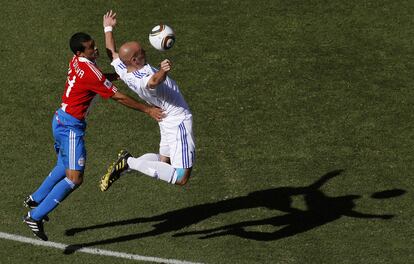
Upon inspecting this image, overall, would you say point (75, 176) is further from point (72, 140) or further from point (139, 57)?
point (139, 57)

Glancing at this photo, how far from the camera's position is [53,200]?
15.6 meters

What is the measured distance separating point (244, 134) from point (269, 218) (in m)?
2.81

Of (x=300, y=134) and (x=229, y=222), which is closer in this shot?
(x=229, y=222)

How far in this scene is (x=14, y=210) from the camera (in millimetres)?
16734

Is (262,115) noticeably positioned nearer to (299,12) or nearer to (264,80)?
(264,80)

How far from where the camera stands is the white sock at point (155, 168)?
51.3 feet

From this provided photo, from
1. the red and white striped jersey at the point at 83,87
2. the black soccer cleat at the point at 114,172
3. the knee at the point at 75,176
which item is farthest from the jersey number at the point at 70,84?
the black soccer cleat at the point at 114,172

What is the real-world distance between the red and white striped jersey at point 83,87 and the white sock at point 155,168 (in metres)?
1.10

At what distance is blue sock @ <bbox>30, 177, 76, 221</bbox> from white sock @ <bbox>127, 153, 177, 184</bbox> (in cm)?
103

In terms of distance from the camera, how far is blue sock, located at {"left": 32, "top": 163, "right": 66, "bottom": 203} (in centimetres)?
1605

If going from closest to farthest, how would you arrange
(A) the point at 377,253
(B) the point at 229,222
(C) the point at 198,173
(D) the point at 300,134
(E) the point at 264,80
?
(A) the point at 377,253 < (B) the point at 229,222 < (C) the point at 198,173 < (D) the point at 300,134 < (E) the point at 264,80

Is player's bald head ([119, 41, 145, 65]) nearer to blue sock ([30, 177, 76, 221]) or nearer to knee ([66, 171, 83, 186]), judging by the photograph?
knee ([66, 171, 83, 186])

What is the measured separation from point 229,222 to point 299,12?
8.54m

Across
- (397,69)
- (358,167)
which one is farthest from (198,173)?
(397,69)
